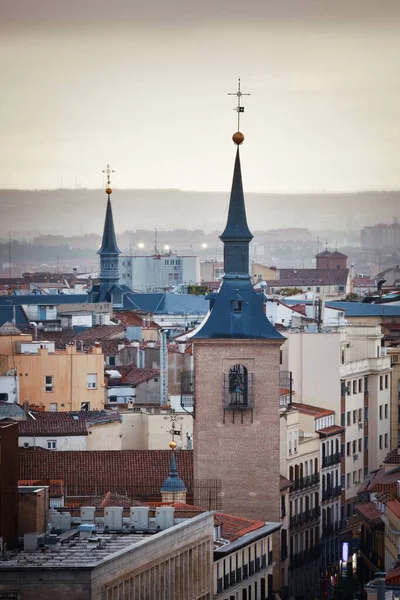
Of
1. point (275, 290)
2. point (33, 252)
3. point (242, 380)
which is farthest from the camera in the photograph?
point (33, 252)

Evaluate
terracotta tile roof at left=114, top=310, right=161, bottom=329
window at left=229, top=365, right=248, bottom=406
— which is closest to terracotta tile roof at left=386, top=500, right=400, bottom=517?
window at left=229, top=365, right=248, bottom=406

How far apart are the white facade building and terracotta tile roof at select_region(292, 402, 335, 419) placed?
10893cm

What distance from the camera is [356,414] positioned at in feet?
244

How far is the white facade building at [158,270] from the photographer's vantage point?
181m

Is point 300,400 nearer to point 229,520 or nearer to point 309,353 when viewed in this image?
point 309,353

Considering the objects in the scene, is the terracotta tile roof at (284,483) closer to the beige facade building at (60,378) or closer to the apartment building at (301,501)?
the apartment building at (301,501)

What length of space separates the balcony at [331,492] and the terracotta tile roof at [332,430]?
1.34 metres

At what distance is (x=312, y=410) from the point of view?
68.7m

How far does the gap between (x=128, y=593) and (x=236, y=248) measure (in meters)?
18.0

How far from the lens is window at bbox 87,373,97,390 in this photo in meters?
76.2

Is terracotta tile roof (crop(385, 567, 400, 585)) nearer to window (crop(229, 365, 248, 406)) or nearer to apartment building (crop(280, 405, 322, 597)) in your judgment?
window (crop(229, 365, 248, 406))

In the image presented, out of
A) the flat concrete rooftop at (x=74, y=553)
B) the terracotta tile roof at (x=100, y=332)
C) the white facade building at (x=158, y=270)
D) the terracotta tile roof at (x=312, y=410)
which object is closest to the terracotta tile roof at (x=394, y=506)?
the terracotta tile roof at (x=312, y=410)

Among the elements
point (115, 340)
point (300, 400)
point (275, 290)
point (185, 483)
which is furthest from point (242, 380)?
point (275, 290)

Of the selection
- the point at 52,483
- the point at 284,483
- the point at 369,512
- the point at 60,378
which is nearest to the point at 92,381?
the point at 60,378
